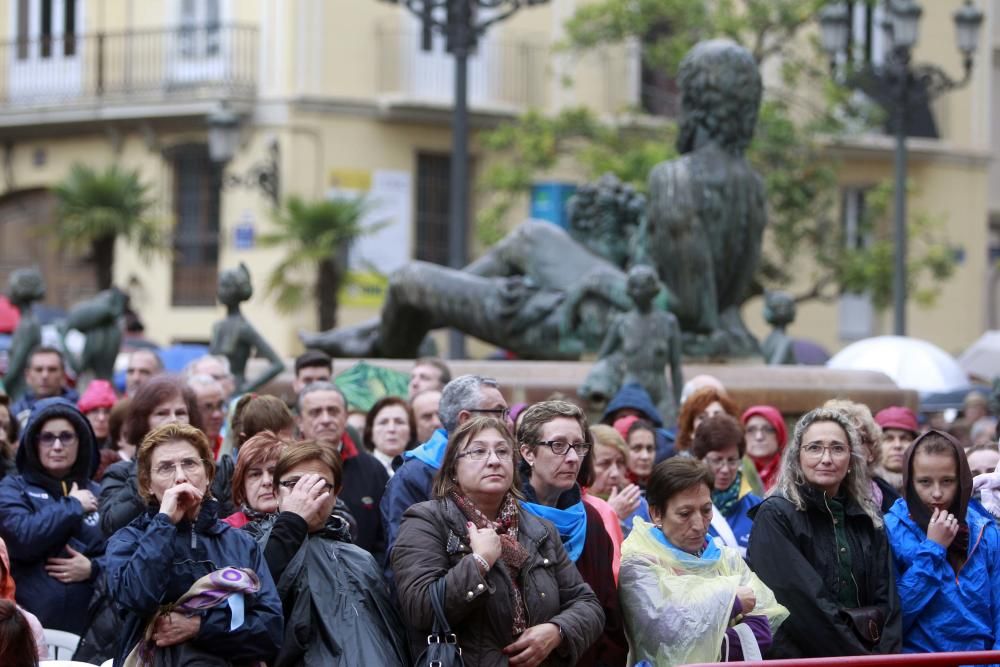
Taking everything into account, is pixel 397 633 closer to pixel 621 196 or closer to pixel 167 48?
pixel 621 196

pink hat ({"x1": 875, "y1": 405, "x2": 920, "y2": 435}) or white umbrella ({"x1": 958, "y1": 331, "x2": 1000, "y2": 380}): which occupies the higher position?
pink hat ({"x1": 875, "y1": 405, "x2": 920, "y2": 435})

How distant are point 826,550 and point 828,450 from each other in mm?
356

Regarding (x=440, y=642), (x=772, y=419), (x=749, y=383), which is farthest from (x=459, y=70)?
(x=440, y=642)

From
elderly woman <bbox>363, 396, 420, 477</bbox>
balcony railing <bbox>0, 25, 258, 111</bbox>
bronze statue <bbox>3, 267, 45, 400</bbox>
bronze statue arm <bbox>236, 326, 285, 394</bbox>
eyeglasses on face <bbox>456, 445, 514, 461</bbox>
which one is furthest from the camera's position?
balcony railing <bbox>0, 25, 258, 111</bbox>

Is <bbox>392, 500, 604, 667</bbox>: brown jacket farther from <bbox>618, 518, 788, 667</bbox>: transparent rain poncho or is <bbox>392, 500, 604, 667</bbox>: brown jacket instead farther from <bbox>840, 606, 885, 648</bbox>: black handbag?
<bbox>840, 606, 885, 648</bbox>: black handbag

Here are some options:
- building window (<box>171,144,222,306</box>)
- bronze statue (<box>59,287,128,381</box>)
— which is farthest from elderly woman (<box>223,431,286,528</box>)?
building window (<box>171,144,222,306</box>)

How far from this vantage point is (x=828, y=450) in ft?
23.9

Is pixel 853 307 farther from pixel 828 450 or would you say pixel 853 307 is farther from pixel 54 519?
pixel 54 519

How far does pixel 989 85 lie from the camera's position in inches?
1458

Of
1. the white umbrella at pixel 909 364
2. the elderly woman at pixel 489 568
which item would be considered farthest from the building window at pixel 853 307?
the elderly woman at pixel 489 568

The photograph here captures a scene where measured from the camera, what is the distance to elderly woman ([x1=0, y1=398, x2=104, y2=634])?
24.1ft

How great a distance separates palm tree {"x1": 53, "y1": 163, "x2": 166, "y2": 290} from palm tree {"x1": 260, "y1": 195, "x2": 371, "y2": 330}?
203 centimetres

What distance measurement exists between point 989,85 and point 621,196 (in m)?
25.0

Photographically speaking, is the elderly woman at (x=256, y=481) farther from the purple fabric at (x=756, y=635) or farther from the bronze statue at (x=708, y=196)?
the bronze statue at (x=708, y=196)
